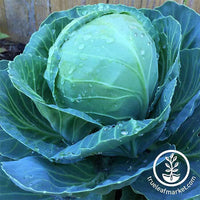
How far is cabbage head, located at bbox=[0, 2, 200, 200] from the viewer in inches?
28.8

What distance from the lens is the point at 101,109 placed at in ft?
2.61

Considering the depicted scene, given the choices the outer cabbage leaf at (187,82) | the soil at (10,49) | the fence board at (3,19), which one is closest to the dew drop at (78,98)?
the outer cabbage leaf at (187,82)

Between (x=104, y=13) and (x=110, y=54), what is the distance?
174mm

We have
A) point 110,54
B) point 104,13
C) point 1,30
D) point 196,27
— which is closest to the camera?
point 110,54

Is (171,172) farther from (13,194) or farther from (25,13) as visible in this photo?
(25,13)

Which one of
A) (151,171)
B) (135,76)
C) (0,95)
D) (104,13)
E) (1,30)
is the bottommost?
(1,30)

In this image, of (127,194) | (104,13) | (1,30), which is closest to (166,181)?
(127,194)

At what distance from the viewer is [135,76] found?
2.55 feet

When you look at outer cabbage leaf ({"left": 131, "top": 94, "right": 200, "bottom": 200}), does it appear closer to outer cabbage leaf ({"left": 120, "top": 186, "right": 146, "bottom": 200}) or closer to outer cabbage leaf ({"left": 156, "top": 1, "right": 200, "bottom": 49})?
outer cabbage leaf ({"left": 120, "top": 186, "right": 146, "bottom": 200})

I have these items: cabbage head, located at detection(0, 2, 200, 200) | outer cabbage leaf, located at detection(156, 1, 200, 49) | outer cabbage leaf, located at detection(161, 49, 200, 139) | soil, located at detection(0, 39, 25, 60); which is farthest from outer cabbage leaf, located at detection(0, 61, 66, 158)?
soil, located at detection(0, 39, 25, 60)

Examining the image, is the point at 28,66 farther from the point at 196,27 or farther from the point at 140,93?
the point at 196,27

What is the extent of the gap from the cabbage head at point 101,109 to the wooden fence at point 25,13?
1230mm

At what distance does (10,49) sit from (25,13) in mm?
339

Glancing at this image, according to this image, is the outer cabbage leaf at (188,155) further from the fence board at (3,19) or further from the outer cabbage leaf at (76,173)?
the fence board at (3,19)
